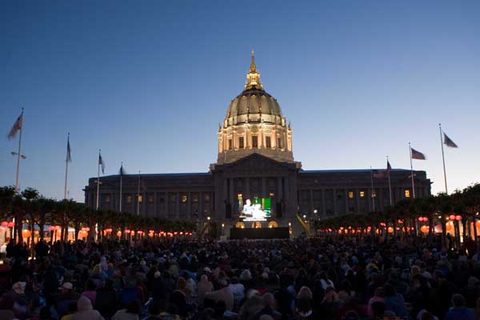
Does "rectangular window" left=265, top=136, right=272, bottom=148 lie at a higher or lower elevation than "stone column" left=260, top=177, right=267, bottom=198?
higher

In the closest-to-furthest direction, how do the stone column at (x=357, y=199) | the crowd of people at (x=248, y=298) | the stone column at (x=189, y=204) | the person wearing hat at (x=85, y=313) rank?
the person wearing hat at (x=85, y=313) < the crowd of people at (x=248, y=298) < the stone column at (x=357, y=199) < the stone column at (x=189, y=204)

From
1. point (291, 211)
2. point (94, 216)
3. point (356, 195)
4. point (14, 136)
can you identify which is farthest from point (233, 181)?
point (14, 136)

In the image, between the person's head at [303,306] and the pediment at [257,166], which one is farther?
the pediment at [257,166]

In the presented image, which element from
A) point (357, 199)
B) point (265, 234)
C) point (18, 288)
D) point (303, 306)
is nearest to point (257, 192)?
point (357, 199)

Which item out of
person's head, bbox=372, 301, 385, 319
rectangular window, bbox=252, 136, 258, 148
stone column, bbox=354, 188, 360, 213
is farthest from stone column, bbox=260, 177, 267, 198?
person's head, bbox=372, 301, 385, 319

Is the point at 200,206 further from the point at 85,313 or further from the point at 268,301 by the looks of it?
the point at 85,313

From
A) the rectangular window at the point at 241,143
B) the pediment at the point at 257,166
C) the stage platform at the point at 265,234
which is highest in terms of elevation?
the rectangular window at the point at 241,143

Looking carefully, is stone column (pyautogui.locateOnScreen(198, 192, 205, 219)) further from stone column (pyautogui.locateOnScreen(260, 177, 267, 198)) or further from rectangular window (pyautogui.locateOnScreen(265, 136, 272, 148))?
rectangular window (pyautogui.locateOnScreen(265, 136, 272, 148))

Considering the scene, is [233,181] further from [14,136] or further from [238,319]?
[238,319]

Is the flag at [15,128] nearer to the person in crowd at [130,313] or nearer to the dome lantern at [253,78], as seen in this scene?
the person in crowd at [130,313]

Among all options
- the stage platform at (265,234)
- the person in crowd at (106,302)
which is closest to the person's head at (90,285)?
the person in crowd at (106,302)

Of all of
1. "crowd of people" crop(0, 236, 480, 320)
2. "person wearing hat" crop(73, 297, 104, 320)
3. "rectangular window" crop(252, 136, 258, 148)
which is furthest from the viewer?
"rectangular window" crop(252, 136, 258, 148)

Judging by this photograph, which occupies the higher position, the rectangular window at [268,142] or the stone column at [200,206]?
the rectangular window at [268,142]

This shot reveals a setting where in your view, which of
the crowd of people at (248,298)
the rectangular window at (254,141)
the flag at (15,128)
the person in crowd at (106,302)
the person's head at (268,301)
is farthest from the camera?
the rectangular window at (254,141)
